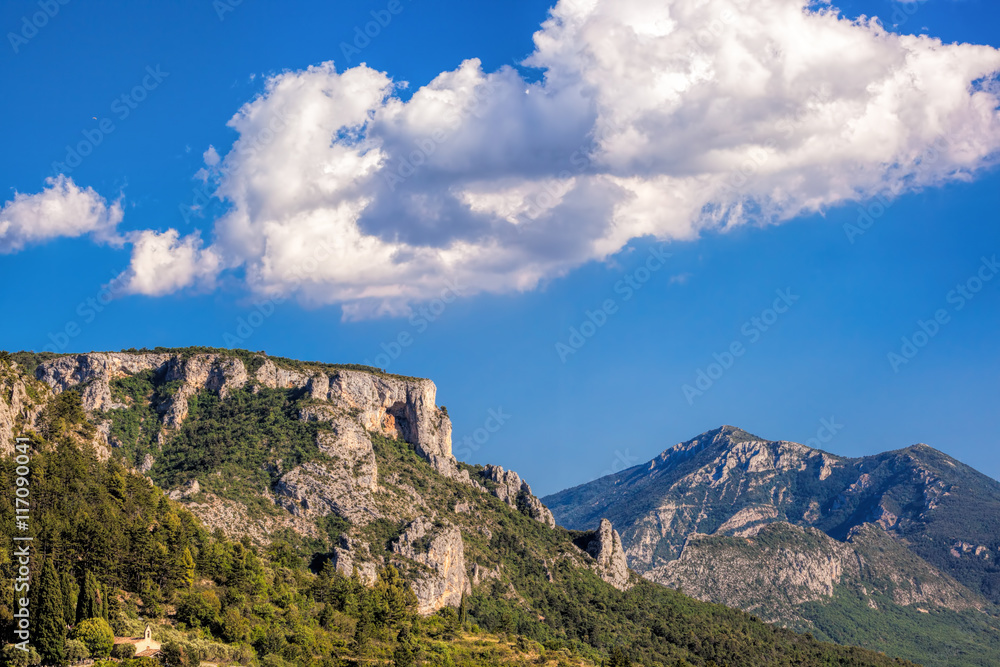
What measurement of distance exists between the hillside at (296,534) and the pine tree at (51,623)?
366mm

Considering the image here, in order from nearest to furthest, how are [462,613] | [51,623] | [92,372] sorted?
[51,623] < [462,613] < [92,372]

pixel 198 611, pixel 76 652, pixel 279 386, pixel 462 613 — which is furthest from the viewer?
pixel 279 386

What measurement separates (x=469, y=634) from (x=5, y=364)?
76.7m

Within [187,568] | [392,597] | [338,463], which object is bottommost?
[392,597]

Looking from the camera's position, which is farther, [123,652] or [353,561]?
[353,561]

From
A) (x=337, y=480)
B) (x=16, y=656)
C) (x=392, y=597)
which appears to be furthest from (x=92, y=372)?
(x=16, y=656)

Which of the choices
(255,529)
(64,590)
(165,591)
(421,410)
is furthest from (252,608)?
(421,410)

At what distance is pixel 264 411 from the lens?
173 meters

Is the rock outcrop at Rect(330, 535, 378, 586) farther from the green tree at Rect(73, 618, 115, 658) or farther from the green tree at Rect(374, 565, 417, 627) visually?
the green tree at Rect(73, 618, 115, 658)

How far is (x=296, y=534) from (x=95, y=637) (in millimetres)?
71647

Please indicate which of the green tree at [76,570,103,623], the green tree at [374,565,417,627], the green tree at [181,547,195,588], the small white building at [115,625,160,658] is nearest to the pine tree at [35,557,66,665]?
the green tree at [76,570,103,623]

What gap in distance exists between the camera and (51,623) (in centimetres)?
7425

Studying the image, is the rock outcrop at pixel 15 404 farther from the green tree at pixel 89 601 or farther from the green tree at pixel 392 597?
the green tree at pixel 392 597

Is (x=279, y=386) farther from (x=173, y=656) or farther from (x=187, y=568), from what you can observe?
(x=173, y=656)
